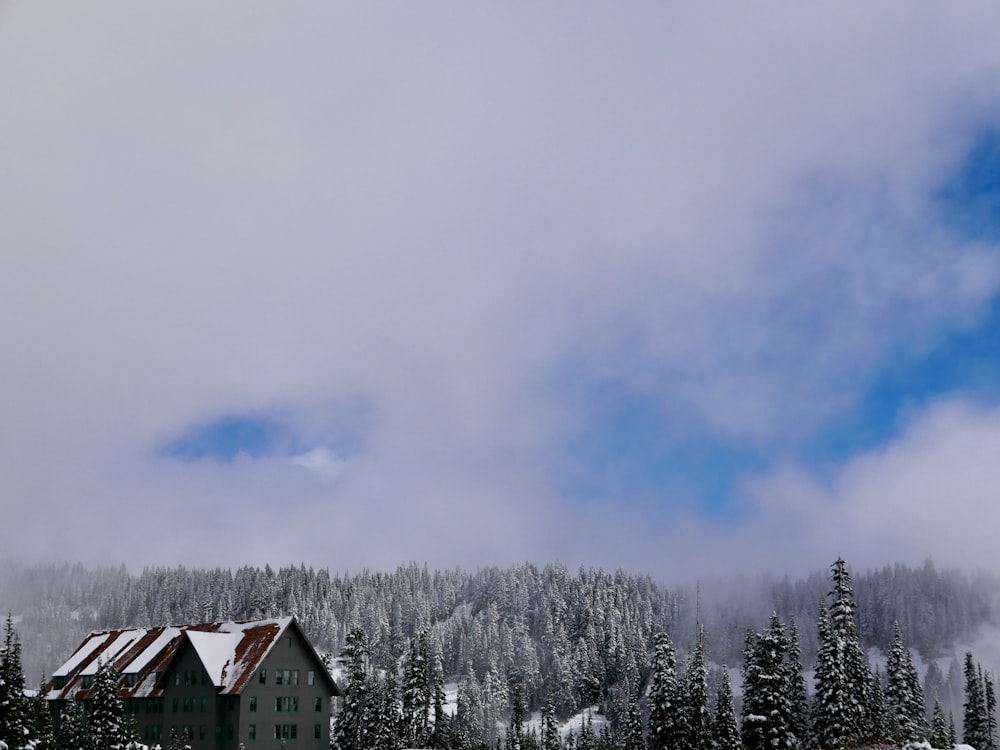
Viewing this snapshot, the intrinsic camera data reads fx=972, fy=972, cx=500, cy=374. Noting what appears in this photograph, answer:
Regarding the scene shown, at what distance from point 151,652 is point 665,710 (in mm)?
50954

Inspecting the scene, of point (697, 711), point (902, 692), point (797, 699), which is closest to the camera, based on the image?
point (797, 699)

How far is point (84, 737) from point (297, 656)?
2738 cm

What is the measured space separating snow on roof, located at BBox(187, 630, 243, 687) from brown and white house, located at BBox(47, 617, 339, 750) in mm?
91

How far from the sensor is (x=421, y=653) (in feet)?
332

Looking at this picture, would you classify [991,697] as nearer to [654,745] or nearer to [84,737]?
[654,745]

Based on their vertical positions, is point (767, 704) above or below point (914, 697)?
above

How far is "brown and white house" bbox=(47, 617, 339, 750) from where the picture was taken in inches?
3406

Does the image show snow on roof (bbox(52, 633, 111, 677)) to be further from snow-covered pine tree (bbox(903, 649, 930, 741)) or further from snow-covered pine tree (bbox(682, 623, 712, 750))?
snow-covered pine tree (bbox(903, 649, 930, 741))

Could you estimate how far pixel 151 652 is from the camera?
315 ft

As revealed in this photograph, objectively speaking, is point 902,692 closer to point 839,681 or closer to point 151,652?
point 839,681

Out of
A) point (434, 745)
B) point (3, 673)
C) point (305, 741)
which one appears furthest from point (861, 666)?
point (3, 673)

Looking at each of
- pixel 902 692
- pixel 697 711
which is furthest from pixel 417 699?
pixel 902 692

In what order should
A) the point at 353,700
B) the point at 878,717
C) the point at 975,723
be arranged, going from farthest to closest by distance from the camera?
the point at 975,723 < the point at 353,700 < the point at 878,717

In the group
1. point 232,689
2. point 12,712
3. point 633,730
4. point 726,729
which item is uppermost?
point 12,712
